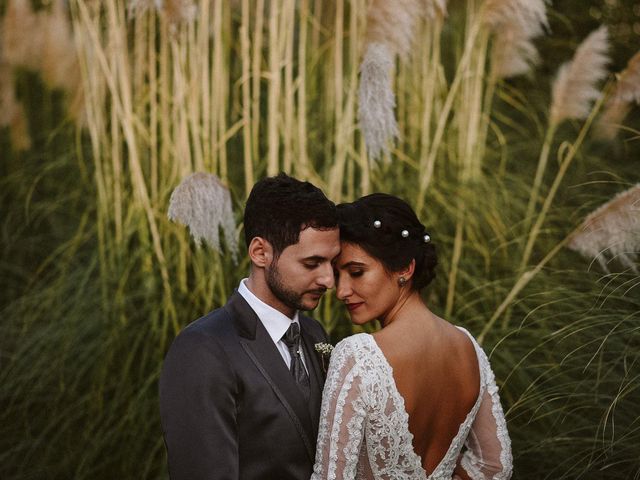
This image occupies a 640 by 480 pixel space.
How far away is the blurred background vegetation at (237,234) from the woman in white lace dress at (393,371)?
826 millimetres

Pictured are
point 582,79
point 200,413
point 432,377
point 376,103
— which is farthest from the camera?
point 582,79

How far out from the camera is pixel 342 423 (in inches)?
90.8

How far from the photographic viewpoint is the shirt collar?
2395 mm

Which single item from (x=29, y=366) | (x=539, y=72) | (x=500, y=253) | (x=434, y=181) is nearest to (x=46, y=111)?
(x=29, y=366)

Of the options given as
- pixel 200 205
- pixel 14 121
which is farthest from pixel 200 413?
pixel 14 121

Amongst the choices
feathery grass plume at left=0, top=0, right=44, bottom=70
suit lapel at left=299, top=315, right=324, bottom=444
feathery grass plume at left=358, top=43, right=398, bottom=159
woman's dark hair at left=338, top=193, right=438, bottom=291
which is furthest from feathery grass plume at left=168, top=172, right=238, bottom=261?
feathery grass plume at left=0, top=0, right=44, bottom=70

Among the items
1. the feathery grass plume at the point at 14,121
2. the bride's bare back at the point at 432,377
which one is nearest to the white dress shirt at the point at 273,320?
the bride's bare back at the point at 432,377

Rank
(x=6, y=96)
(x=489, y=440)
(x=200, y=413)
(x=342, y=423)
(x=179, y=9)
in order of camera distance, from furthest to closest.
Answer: (x=6, y=96) → (x=179, y=9) → (x=489, y=440) → (x=342, y=423) → (x=200, y=413)

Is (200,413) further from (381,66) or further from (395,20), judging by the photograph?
(395,20)

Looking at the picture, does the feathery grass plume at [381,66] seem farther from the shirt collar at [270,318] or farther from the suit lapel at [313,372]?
the shirt collar at [270,318]

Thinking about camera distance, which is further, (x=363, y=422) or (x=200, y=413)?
(x=363, y=422)

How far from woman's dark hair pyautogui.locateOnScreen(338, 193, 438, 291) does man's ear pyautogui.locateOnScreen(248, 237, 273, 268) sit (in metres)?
0.21

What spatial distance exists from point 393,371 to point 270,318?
0.34 m

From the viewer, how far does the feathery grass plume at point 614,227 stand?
3207mm
